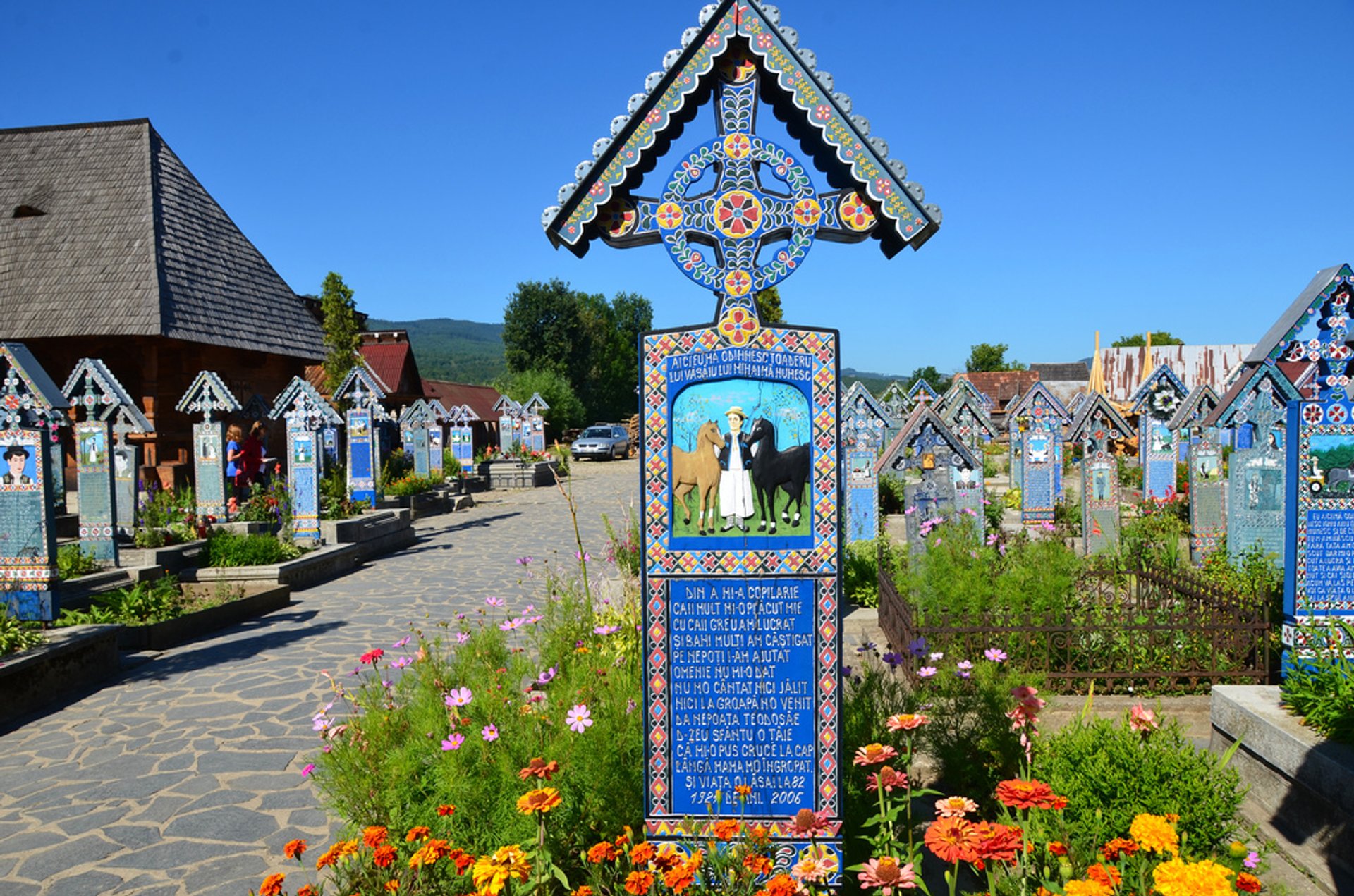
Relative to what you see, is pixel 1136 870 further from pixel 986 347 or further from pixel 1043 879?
pixel 986 347

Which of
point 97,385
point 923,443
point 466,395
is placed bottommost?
point 923,443

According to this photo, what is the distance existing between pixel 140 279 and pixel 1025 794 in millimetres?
20584

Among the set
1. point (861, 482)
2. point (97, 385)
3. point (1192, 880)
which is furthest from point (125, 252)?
point (1192, 880)

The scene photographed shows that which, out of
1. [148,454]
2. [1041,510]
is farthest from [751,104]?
[148,454]

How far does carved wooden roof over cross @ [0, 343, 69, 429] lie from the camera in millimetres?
7785

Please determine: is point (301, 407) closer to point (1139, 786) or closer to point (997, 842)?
point (1139, 786)

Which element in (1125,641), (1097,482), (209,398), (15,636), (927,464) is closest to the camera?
(1125,641)

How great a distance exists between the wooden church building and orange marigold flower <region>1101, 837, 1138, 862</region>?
15425 millimetres

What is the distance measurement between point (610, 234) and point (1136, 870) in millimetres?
2985

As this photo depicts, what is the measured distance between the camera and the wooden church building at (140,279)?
1734cm

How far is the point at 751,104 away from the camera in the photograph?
3.53m

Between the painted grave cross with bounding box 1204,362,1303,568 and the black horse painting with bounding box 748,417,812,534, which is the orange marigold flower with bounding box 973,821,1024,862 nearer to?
the black horse painting with bounding box 748,417,812,534

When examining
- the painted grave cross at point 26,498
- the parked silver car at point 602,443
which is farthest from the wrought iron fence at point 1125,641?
the parked silver car at point 602,443

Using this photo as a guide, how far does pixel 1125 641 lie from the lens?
618cm
